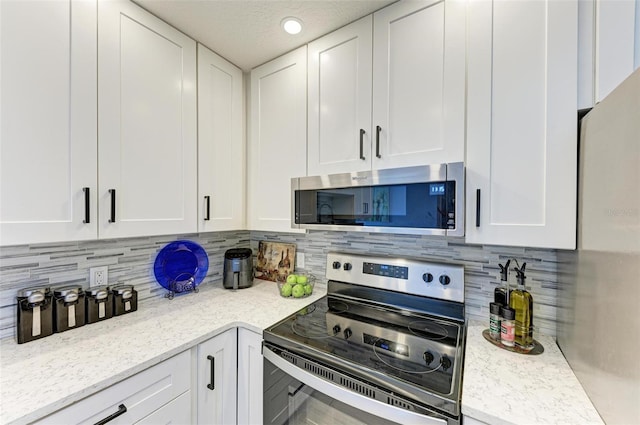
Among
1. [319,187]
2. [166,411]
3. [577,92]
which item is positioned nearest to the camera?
[577,92]

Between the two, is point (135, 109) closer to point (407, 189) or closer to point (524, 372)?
point (407, 189)

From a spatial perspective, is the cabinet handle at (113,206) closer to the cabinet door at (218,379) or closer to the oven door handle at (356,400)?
the cabinet door at (218,379)

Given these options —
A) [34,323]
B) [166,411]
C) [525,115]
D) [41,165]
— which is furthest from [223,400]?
[525,115]

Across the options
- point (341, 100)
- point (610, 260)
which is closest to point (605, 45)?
point (610, 260)

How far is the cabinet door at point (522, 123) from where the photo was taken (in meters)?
0.84

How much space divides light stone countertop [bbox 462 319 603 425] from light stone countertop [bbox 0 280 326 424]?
32.3 inches

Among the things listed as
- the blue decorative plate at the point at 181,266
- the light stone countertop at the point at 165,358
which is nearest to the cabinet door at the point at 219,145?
the blue decorative plate at the point at 181,266

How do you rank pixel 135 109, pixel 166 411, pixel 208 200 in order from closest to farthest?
1. pixel 166 411
2. pixel 135 109
3. pixel 208 200

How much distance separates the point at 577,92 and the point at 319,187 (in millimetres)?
993

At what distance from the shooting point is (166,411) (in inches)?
39.2

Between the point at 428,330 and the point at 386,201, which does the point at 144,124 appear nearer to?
the point at 386,201

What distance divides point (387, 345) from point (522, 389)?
43 centimetres

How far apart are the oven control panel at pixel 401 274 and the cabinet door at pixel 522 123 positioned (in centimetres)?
34

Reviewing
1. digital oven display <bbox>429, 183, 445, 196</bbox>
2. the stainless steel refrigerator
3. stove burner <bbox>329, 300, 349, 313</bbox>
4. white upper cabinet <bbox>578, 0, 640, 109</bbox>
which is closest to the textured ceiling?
white upper cabinet <bbox>578, 0, 640, 109</bbox>
